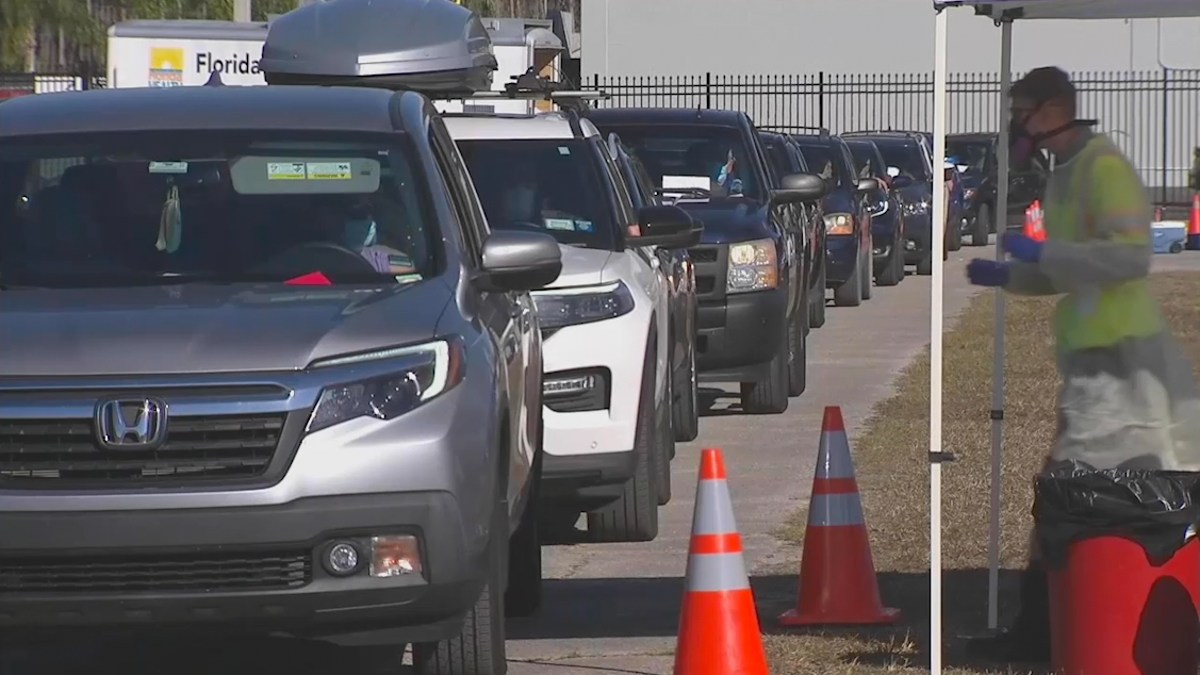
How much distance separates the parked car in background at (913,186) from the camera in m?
→ 29.4

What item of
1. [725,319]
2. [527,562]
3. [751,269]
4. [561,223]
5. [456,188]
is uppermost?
[456,188]

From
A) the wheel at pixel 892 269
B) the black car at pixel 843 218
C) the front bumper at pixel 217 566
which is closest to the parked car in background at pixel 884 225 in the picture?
the wheel at pixel 892 269

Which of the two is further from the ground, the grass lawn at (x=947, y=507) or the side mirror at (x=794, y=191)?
the side mirror at (x=794, y=191)

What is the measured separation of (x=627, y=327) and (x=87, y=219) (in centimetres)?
282

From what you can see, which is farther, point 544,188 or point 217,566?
point 544,188

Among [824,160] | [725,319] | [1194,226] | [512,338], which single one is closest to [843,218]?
[824,160]

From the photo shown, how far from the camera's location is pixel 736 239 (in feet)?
45.4

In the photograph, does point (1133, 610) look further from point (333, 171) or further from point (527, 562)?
point (333, 171)

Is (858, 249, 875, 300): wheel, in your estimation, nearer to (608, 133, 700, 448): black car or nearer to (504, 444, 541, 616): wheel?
(608, 133, 700, 448): black car

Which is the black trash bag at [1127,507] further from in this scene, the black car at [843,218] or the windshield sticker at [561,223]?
the black car at [843,218]

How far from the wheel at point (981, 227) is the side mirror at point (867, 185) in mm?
10938

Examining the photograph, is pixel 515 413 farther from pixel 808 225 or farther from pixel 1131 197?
pixel 808 225

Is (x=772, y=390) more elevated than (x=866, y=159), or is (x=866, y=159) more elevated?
(x=866, y=159)

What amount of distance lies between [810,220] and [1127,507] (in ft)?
38.4
